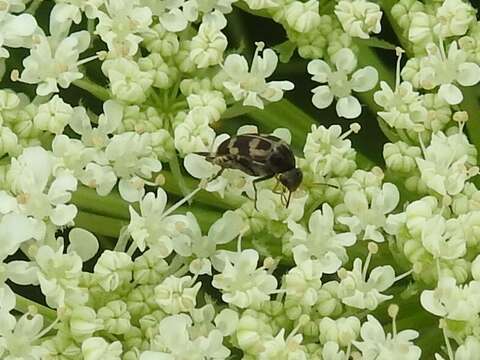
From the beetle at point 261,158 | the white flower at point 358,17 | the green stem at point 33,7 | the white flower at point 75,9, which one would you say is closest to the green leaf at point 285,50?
the white flower at point 358,17

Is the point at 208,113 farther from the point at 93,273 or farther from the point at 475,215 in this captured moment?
the point at 475,215

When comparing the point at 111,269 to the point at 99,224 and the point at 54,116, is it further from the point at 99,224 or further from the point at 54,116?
the point at 54,116

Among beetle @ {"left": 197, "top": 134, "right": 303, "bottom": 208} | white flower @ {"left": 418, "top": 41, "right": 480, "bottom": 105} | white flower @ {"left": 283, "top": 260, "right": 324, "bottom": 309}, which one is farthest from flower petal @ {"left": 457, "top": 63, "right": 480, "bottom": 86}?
white flower @ {"left": 283, "top": 260, "right": 324, "bottom": 309}

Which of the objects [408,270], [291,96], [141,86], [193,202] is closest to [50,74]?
[141,86]

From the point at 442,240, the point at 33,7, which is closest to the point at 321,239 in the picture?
the point at 442,240

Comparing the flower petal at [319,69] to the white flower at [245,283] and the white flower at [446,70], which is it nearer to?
the white flower at [446,70]

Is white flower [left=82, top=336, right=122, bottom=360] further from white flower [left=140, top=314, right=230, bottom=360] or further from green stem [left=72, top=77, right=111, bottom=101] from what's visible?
green stem [left=72, top=77, right=111, bottom=101]

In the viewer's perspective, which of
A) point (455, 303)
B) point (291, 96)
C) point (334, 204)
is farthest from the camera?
point (291, 96)
